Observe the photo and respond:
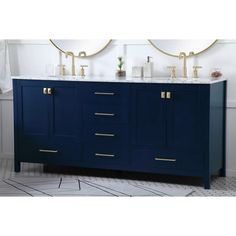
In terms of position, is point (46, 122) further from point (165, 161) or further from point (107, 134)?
point (165, 161)

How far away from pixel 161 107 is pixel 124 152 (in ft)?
1.50

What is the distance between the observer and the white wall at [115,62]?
13.8ft

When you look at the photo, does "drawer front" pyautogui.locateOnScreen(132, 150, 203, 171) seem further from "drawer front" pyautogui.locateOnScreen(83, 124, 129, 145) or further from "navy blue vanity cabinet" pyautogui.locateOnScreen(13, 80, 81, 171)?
"navy blue vanity cabinet" pyautogui.locateOnScreen(13, 80, 81, 171)

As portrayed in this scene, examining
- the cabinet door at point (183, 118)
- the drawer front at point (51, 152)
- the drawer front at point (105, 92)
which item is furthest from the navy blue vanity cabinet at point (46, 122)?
the cabinet door at point (183, 118)

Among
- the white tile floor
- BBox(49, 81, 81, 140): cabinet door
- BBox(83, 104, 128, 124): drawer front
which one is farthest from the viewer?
BBox(49, 81, 81, 140): cabinet door

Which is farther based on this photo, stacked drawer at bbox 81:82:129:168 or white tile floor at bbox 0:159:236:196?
stacked drawer at bbox 81:82:129:168

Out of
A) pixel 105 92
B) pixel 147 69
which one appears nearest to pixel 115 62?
pixel 147 69

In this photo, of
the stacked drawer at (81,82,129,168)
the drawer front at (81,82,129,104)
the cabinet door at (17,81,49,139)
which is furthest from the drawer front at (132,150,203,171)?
the cabinet door at (17,81,49,139)

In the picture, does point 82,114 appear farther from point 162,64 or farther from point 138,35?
point 138,35

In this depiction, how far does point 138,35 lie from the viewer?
41 centimetres

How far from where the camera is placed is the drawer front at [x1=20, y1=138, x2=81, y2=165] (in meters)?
4.30

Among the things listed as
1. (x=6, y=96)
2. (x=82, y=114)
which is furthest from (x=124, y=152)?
(x=6, y=96)

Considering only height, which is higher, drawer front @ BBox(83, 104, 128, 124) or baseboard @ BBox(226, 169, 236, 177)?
drawer front @ BBox(83, 104, 128, 124)

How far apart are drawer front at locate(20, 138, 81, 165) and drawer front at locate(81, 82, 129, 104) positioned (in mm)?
403
